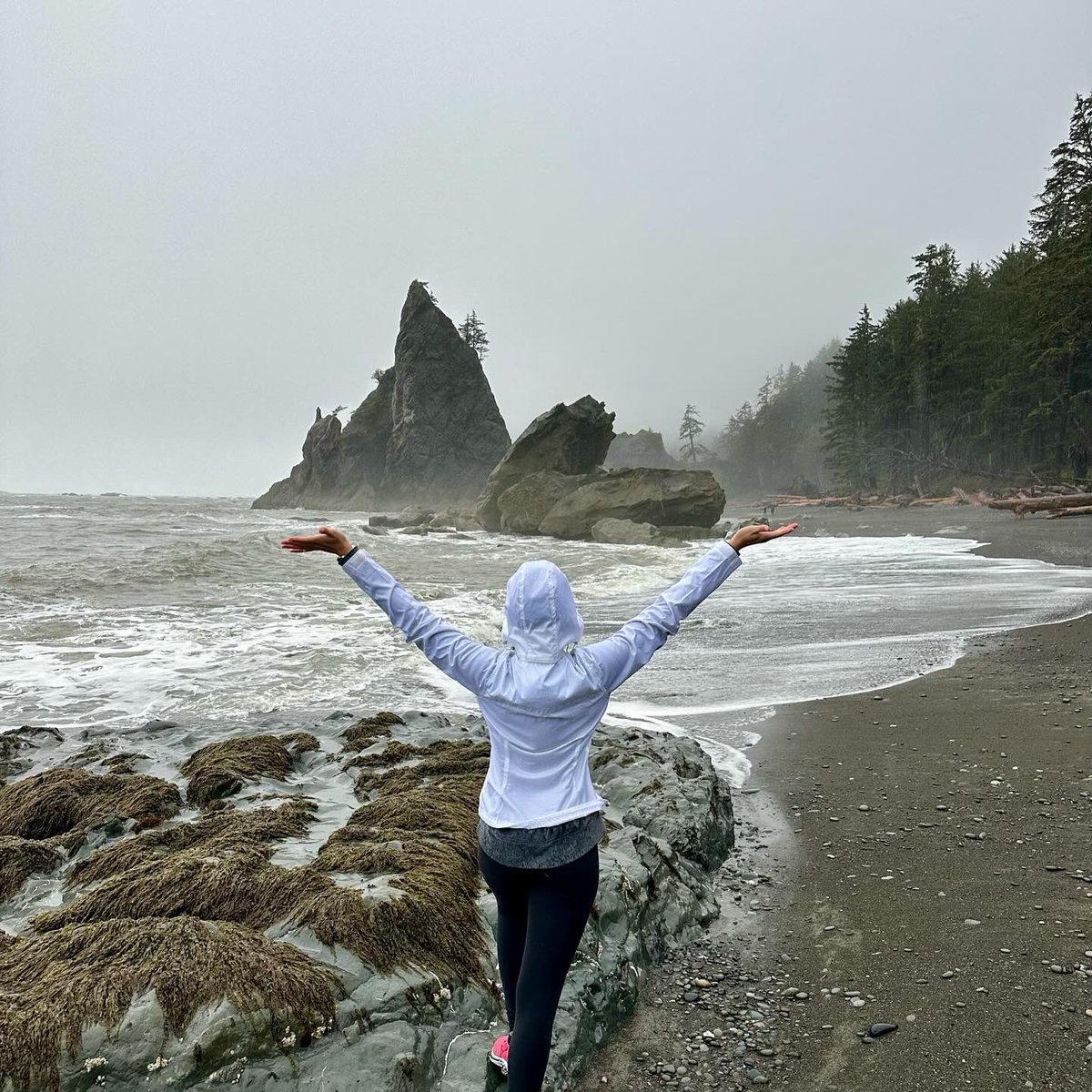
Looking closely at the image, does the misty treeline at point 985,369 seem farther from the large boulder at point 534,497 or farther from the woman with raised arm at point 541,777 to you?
the woman with raised arm at point 541,777

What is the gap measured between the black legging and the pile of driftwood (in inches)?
1175

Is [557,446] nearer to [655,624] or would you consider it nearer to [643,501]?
[643,501]

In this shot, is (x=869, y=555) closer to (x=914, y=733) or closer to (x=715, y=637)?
(x=715, y=637)

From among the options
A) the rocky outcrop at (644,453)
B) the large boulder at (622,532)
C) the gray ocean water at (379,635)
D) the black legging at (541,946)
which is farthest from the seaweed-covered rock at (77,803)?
the rocky outcrop at (644,453)

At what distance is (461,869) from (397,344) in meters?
89.7

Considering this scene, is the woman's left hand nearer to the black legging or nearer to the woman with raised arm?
the woman with raised arm

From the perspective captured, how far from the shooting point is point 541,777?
235cm

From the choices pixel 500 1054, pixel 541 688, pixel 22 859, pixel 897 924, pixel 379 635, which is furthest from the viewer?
pixel 379 635

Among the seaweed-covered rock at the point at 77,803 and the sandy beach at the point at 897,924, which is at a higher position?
the seaweed-covered rock at the point at 77,803

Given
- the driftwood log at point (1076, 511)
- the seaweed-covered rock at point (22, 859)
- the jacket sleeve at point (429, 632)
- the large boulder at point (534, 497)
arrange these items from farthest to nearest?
the large boulder at point (534, 497) < the driftwood log at point (1076, 511) < the seaweed-covered rock at point (22, 859) < the jacket sleeve at point (429, 632)

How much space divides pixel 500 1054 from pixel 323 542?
198 cm

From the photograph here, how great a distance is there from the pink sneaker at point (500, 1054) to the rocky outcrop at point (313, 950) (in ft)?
0.30

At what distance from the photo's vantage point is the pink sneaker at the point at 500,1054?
2645 millimetres

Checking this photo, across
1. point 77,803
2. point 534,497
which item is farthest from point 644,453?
point 77,803
